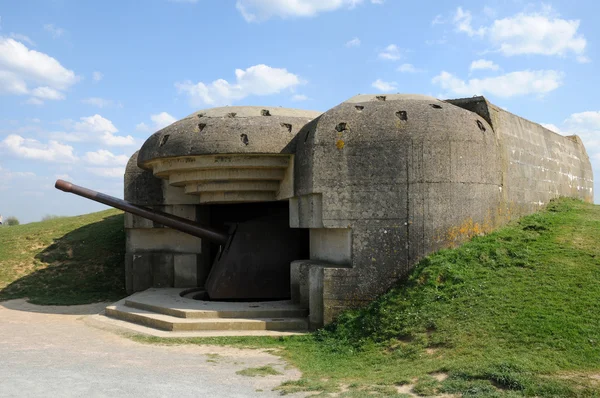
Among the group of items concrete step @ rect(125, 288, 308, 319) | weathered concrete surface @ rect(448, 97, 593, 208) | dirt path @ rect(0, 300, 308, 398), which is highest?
weathered concrete surface @ rect(448, 97, 593, 208)

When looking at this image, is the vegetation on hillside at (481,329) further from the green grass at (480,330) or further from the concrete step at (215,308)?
the concrete step at (215,308)

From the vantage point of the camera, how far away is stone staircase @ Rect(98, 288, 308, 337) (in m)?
9.85

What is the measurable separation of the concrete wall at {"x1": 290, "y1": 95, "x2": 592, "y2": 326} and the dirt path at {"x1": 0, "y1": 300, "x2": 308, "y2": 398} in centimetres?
214

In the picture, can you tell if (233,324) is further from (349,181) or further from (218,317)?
(349,181)

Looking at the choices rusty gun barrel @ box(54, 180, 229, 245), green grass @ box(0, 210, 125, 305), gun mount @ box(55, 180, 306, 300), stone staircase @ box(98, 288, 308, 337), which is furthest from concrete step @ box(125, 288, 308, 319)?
green grass @ box(0, 210, 125, 305)

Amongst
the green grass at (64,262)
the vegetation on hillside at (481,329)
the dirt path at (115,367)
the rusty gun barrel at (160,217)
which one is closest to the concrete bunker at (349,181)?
the vegetation on hillside at (481,329)

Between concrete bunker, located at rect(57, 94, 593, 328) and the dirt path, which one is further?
concrete bunker, located at rect(57, 94, 593, 328)

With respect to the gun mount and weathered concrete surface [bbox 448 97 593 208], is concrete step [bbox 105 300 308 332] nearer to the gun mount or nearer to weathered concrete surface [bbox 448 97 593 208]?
the gun mount

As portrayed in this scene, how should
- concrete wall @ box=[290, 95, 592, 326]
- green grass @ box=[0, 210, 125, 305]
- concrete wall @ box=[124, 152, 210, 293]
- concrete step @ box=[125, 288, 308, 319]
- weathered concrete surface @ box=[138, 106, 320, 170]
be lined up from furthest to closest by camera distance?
green grass @ box=[0, 210, 125, 305] < concrete wall @ box=[124, 152, 210, 293] < weathered concrete surface @ box=[138, 106, 320, 170] < concrete step @ box=[125, 288, 308, 319] < concrete wall @ box=[290, 95, 592, 326]

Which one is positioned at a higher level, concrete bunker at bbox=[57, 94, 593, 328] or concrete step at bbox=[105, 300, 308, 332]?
concrete bunker at bbox=[57, 94, 593, 328]

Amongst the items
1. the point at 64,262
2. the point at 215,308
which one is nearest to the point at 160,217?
the point at 215,308

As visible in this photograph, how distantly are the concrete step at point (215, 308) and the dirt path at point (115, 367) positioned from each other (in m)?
1.17

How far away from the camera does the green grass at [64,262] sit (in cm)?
1512

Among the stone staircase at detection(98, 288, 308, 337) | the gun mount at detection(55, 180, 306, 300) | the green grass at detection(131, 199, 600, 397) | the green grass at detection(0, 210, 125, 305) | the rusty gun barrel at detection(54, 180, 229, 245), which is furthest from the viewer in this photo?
the green grass at detection(0, 210, 125, 305)
